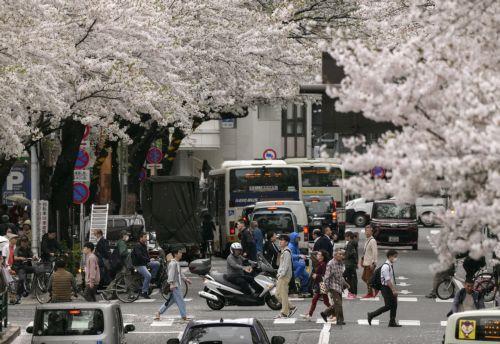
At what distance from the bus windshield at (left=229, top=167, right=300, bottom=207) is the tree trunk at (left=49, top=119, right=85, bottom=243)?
10035 mm

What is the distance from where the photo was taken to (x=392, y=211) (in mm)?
50219

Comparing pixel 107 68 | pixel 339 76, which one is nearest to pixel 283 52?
pixel 107 68

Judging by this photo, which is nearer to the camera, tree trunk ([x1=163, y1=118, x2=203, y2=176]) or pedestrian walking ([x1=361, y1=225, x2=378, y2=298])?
pedestrian walking ([x1=361, y1=225, x2=378, y2=298])

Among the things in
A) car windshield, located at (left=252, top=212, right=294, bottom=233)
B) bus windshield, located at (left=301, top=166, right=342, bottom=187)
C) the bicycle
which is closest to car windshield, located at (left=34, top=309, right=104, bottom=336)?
the bicycle

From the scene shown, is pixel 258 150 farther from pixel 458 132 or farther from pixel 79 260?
pixel 458 132

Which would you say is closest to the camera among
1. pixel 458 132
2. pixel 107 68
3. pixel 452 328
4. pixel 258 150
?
pixel 458 132

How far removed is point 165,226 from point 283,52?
7.49m

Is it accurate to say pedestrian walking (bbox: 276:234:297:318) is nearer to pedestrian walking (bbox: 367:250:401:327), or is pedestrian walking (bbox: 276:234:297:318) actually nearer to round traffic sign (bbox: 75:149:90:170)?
pedestrian walking (bbox: 367:250:401:327)

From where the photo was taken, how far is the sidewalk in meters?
23.1

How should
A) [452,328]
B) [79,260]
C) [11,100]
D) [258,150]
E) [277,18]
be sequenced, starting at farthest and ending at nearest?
[258,150]
[277,18]
[79,260]
[11,100]
[452,328]

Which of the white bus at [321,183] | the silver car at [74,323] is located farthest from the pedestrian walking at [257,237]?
the white bus at [321,183]

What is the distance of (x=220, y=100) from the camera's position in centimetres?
3969

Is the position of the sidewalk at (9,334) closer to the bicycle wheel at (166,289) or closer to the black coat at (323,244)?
the bicycle wheel at (166,289)

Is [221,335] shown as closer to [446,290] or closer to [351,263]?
[351,263]
